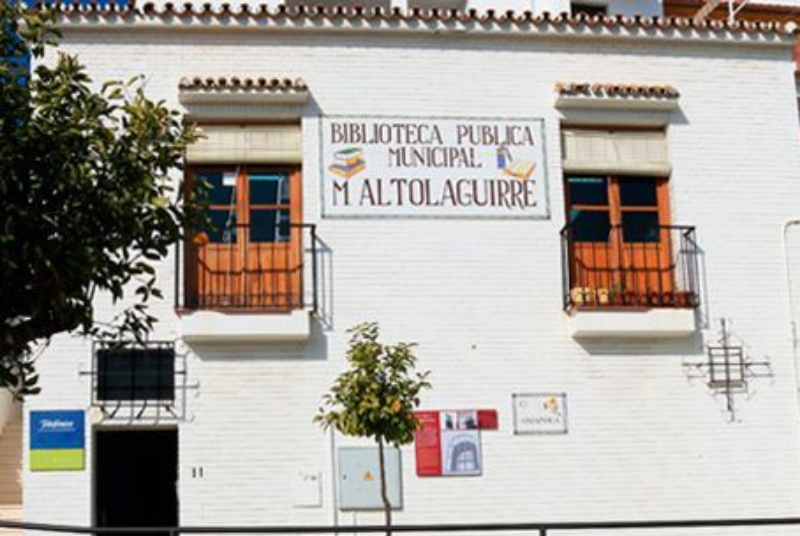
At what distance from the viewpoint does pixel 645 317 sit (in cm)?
1328

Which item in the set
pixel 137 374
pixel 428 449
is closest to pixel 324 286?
pixel 428 449

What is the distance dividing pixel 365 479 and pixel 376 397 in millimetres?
1526

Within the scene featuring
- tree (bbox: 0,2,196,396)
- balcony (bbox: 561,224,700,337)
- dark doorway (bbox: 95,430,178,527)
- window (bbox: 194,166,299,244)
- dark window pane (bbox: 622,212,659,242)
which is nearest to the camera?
tree (bbox: 0,2,196,396)

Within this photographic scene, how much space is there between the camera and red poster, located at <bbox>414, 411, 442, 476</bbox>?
1290 cm

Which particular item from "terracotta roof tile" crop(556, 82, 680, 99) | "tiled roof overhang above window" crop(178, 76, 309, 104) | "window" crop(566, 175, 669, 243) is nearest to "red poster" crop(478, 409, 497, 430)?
"window" crop(566, 175, 669, 243)

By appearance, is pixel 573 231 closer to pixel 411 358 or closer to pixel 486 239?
pixel 486 239

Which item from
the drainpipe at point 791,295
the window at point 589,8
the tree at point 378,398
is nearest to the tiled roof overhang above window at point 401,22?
the drainpipe at point 791,295

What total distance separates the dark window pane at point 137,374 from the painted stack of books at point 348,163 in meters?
2.67

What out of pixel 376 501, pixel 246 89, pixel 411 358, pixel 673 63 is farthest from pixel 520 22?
pixel 376 501

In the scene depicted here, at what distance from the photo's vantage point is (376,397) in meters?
11.5

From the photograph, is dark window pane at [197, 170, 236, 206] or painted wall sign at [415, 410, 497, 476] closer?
painted wall sign at [415, 410, 497, 476]

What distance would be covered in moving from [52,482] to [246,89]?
4.65 metres

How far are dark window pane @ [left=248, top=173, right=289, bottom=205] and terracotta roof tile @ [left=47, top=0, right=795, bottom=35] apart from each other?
1.74m

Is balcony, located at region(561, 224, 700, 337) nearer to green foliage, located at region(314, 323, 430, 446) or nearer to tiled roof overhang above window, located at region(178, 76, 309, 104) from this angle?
green foliage, located at region(314, 323, 430, 446)
